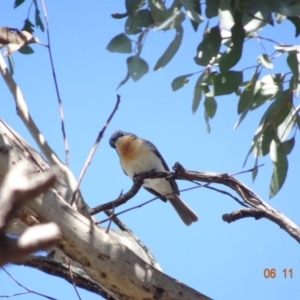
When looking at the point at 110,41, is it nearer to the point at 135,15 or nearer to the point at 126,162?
the point at 135,15

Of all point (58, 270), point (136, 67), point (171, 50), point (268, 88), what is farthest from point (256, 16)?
point (58, 270)

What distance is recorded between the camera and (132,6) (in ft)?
6.63

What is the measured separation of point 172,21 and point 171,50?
0.23 m

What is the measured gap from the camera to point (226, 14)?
1758 mm

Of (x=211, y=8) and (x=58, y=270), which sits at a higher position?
(x=211, y=8)

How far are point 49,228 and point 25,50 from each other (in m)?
2.22

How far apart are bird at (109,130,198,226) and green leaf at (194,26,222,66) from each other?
8.93ft

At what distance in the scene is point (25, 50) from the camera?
257cm

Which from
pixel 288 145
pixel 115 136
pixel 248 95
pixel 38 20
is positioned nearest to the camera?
pixel 248 95

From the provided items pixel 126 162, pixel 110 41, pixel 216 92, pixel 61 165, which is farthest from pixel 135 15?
pixel 126 162

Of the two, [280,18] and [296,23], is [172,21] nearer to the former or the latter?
[280,18]

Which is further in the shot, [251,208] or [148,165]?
[148,165]

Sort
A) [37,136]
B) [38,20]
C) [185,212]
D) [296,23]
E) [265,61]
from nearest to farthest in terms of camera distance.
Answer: [37,136] → [296,23] → [265,61] → [38,20] → [185,212]

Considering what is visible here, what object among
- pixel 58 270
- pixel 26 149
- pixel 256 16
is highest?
pixel 256 16
